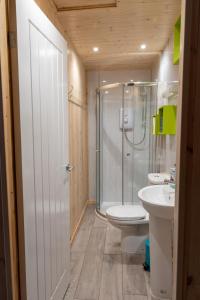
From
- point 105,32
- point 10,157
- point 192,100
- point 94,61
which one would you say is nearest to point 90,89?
point 94,61

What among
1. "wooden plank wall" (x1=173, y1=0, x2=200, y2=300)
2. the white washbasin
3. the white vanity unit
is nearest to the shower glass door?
the white washbasin

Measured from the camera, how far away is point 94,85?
12.6 ft

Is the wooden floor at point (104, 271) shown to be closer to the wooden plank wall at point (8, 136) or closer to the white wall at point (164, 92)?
the wooden plank wall at point (8, 136)

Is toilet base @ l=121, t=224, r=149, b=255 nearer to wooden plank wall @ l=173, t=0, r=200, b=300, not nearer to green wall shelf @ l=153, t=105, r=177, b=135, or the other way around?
green wall shelf @ l=153, t=105, r=177, b=135

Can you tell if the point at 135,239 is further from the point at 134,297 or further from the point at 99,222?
the point at 99,222

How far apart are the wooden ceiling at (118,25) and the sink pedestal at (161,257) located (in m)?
1.84

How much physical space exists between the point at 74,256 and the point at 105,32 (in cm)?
251

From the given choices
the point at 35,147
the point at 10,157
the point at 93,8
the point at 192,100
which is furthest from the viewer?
the point at 93,8

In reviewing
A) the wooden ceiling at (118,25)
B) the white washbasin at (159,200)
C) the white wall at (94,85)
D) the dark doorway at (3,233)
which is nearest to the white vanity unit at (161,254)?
the white washbasin at (159,200)

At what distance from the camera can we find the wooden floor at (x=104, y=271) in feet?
6.15

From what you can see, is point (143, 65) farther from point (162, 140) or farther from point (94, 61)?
point (162, 140)

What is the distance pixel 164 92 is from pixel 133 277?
208 centimetres

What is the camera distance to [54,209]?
1597 millimetres

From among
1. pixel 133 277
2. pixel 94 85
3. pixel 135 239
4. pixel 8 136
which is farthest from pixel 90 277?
pixel 94 85
